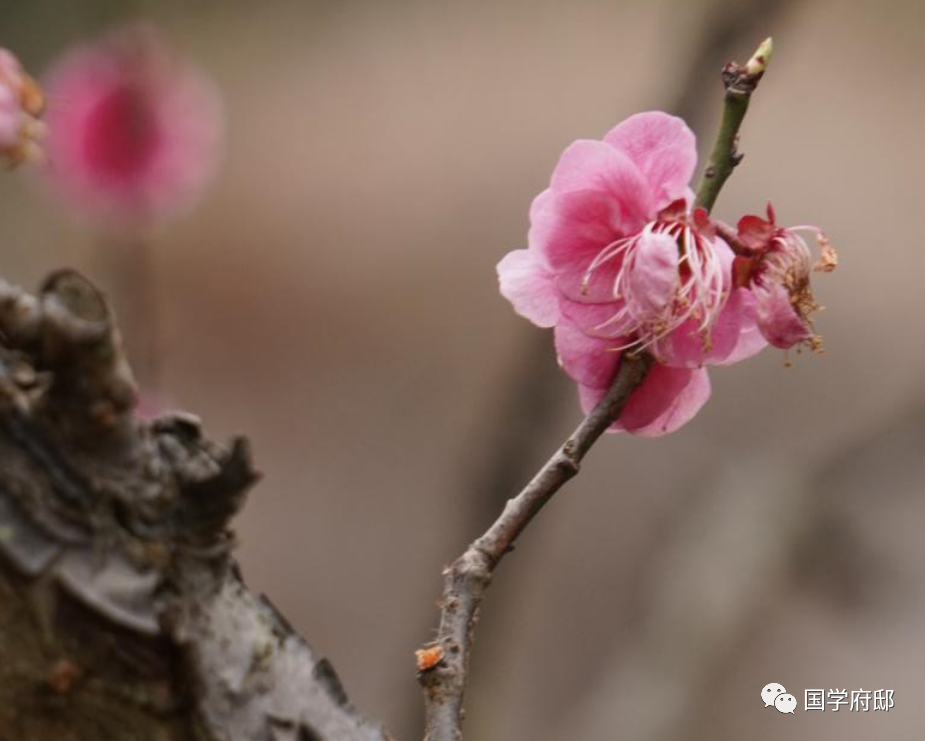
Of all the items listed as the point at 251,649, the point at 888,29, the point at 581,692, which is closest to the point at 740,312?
the point at 251,649

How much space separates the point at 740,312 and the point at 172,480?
204mm

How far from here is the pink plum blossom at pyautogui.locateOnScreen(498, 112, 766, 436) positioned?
0.42 metres

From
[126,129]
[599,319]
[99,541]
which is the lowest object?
[99,541]

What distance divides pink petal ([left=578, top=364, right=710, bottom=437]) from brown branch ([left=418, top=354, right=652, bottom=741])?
3 cm

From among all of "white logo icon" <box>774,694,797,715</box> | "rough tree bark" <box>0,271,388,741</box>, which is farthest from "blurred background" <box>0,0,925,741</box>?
"rough tree bark" <box>0,271,388,741</box>

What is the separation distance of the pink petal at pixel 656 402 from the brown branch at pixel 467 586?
0.10 feet

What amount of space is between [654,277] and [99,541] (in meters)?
0.19

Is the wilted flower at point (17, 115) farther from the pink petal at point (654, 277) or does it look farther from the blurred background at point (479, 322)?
the blurred background at point (479, 322)

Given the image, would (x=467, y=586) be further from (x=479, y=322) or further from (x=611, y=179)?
(x=479, y=322)

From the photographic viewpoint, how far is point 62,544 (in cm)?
31

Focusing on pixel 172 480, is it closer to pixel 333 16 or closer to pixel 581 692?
pixel 581 692

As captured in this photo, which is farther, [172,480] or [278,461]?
[278,461]

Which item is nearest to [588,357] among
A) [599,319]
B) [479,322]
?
[599,319]

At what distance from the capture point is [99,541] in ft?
1.01
